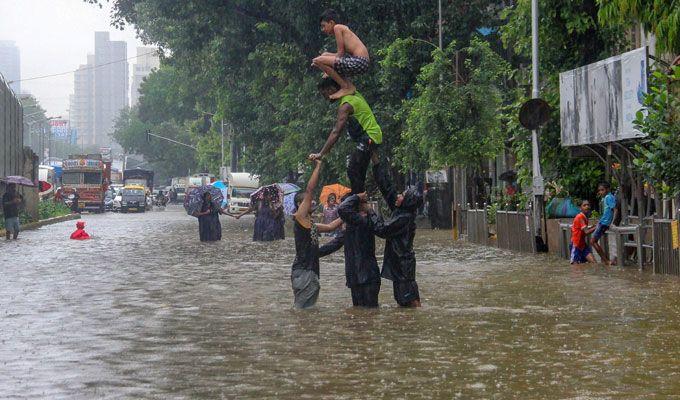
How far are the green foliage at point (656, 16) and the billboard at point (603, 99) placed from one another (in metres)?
2.26

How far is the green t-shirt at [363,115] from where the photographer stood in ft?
50.0

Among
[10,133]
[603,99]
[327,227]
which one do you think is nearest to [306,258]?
[327,227]

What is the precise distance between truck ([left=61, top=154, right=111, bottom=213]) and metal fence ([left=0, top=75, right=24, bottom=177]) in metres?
28.9

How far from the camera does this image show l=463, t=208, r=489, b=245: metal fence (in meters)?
33.9

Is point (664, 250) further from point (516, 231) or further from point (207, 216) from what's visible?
point (207, 216)

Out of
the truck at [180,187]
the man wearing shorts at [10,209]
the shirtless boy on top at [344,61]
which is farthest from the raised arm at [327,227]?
the truck at [180,187]

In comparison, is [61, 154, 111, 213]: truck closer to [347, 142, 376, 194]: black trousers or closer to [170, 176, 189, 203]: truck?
[170, 176, 189, 203]: truck

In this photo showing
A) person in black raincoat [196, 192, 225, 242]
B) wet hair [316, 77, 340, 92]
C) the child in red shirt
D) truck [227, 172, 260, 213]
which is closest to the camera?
wet hair [316, 77, 340, 92]

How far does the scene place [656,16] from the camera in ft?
63.3

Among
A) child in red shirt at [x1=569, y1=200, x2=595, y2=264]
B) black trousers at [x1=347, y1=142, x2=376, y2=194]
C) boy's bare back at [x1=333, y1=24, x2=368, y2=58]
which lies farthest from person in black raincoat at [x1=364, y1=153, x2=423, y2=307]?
child in red shirt at [x1=569, y1=200, x2=595, y2=264]

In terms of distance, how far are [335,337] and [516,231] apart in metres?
18.8

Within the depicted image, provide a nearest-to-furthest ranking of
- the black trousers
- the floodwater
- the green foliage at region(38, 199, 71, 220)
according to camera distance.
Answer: the floodwater
the black trousers
the green foliage at region(38, 199, 71, 220)

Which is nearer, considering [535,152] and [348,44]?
[348,44]

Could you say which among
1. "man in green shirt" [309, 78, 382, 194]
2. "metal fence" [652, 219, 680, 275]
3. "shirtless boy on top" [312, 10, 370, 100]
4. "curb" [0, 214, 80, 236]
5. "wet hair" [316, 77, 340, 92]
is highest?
"shirtless boy on top" [312, 10, 370, 100]
